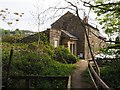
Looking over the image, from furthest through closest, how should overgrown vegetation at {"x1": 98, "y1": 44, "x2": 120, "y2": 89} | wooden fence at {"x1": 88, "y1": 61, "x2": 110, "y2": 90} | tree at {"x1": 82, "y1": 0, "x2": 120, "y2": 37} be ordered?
overgrown vegetation at {"x1": 98, "y1": 44, "x2": 120, "y2": 89} → tree at {"x1": 82, "y1": 0, "x2": 120, "y2": 37} → wooden fence at {"x1": 88, "y1": 61, "x2": 110, "y2": 90}

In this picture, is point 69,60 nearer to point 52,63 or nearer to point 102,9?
point 52,63

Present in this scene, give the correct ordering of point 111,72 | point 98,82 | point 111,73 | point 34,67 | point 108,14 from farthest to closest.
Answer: point 34,67 < point 111,72 < point 111,73 < point 108,14 < point 98,82

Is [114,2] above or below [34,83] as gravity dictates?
above

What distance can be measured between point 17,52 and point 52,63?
9.81 ft

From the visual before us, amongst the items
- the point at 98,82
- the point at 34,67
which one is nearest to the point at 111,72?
the point at 34,67

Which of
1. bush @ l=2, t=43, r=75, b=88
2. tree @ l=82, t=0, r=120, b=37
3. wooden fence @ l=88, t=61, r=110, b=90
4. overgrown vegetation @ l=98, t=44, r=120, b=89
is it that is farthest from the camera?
A: bush @ l=2, t=43, r=75, b=88

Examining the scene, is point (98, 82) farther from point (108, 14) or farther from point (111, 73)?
point (111, 73)

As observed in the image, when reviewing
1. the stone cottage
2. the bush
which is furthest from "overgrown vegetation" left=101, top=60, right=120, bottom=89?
the stone cottage

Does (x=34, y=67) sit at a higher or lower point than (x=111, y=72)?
higher

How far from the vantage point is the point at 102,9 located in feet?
31.1

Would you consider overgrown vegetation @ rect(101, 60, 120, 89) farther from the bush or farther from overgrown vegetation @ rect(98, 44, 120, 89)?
the bush

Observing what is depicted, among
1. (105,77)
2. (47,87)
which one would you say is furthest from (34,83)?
(105,77)

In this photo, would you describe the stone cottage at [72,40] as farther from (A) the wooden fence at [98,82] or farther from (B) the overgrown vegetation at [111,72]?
(A) the wooden fence at [98,82]

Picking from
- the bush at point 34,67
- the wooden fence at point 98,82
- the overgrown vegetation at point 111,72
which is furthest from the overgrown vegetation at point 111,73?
the wooden fence at point 98,82
